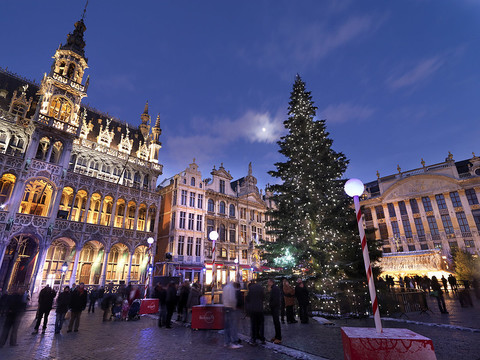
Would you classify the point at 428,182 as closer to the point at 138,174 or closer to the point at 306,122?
the point at 306,122

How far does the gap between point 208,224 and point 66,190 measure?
62.0ft

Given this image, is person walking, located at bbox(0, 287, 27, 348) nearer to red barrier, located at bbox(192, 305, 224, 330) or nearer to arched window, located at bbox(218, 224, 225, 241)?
red barrier, located at bbox(192, 305, 224, 330)

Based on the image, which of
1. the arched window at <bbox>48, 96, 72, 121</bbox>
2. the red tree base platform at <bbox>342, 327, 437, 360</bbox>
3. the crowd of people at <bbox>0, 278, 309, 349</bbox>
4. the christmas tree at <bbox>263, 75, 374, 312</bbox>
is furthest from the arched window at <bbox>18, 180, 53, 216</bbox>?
the red tree base platform at <bbox>342, 327, 437, 360</bbox>

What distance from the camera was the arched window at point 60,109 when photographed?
1072 inches

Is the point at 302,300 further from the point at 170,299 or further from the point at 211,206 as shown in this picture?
the point at 211,206

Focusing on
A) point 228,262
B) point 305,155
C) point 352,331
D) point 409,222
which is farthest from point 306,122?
point 409,222

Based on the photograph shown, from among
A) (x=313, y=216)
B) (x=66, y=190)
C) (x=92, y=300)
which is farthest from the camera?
(x=66, y=190)

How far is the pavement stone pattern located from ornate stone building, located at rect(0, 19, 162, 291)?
1622cm

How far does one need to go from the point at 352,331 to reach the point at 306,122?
14.2 metres

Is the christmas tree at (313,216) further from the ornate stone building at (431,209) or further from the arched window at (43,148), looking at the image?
the ornate stone building at (431,209)

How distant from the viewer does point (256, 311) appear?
7.86 m

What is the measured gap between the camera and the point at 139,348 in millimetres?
7344

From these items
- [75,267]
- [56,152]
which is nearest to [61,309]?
[75,267]

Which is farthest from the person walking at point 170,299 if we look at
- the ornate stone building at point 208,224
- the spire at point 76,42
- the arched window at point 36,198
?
the spire at point 76,42
